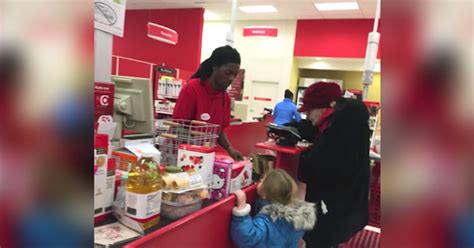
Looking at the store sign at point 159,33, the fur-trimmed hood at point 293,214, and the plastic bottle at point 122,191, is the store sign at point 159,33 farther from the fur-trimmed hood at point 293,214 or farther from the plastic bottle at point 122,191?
the plastic bottle at point 122,191

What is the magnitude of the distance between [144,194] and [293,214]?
0.84 m

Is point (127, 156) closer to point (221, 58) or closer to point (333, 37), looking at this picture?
point (221, 58)

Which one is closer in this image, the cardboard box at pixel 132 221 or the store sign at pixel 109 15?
the cardboard box at pixel 132 221

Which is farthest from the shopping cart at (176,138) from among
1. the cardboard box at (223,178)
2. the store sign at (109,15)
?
the store sign at (109,15)

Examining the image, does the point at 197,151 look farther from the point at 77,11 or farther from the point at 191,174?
the point at 77,11

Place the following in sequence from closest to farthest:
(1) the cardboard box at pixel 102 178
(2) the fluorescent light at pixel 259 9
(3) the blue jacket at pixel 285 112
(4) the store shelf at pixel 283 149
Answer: (1) the cardboard box at pixel 102 178
(4) the store shelf at pixel 283 149
(3) the blue jacket at pixel 285 112
(2) the fluorescent light at pixel 259 9

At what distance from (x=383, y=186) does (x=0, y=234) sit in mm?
332

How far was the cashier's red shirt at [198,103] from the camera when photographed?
6.77 feet

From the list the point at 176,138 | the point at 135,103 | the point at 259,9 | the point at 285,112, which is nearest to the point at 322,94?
the point at 176,138

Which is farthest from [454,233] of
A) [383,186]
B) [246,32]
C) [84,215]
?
[246,32]

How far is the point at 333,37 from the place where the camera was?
892 cm

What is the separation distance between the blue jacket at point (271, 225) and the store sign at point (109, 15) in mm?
1015

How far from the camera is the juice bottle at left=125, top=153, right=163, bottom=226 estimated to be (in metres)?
1.03

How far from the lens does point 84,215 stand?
32 centimetres
